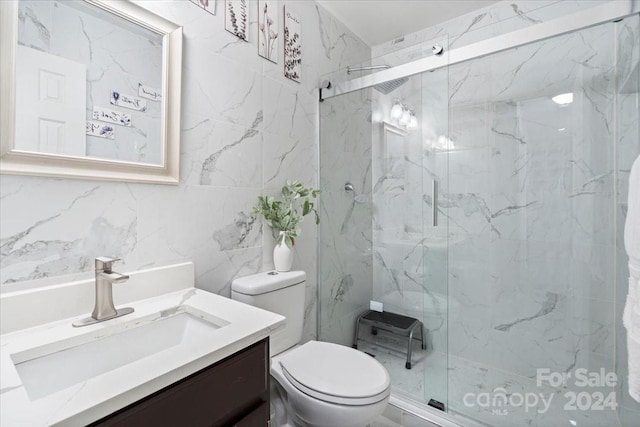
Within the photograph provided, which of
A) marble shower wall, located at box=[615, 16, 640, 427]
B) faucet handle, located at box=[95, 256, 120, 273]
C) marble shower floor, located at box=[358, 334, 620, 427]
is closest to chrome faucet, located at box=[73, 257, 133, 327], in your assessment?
faucet handle, located at box=[95, 256, 120, 273]

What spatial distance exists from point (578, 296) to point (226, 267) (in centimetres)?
183

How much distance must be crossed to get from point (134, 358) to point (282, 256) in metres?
0.78

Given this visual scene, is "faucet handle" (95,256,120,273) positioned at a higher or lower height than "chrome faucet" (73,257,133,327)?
higher

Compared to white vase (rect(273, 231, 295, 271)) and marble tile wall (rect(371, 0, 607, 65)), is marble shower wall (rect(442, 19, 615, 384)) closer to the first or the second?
marble tile wall (rect(371, 0, 607, 65))

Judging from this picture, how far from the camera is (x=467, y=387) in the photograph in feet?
5.67

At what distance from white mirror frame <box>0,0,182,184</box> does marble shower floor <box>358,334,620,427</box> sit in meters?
1.66

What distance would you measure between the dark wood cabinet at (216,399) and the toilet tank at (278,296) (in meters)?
0.46

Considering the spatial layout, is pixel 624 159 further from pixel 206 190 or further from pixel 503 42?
pixel 206 190

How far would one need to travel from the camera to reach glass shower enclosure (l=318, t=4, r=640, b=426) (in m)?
1.52

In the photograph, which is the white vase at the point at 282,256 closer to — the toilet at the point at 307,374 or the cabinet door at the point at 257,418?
the toilet at the point at 307,374

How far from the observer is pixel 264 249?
1588 mm

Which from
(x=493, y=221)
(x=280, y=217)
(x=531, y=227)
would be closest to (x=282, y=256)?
(x=280, y=217)

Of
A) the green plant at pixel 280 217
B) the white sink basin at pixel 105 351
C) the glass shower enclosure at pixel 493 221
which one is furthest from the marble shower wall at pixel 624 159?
the white sink basin at pixel 105 351

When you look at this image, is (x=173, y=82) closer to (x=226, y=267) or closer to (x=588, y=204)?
(x=226, y=267)
